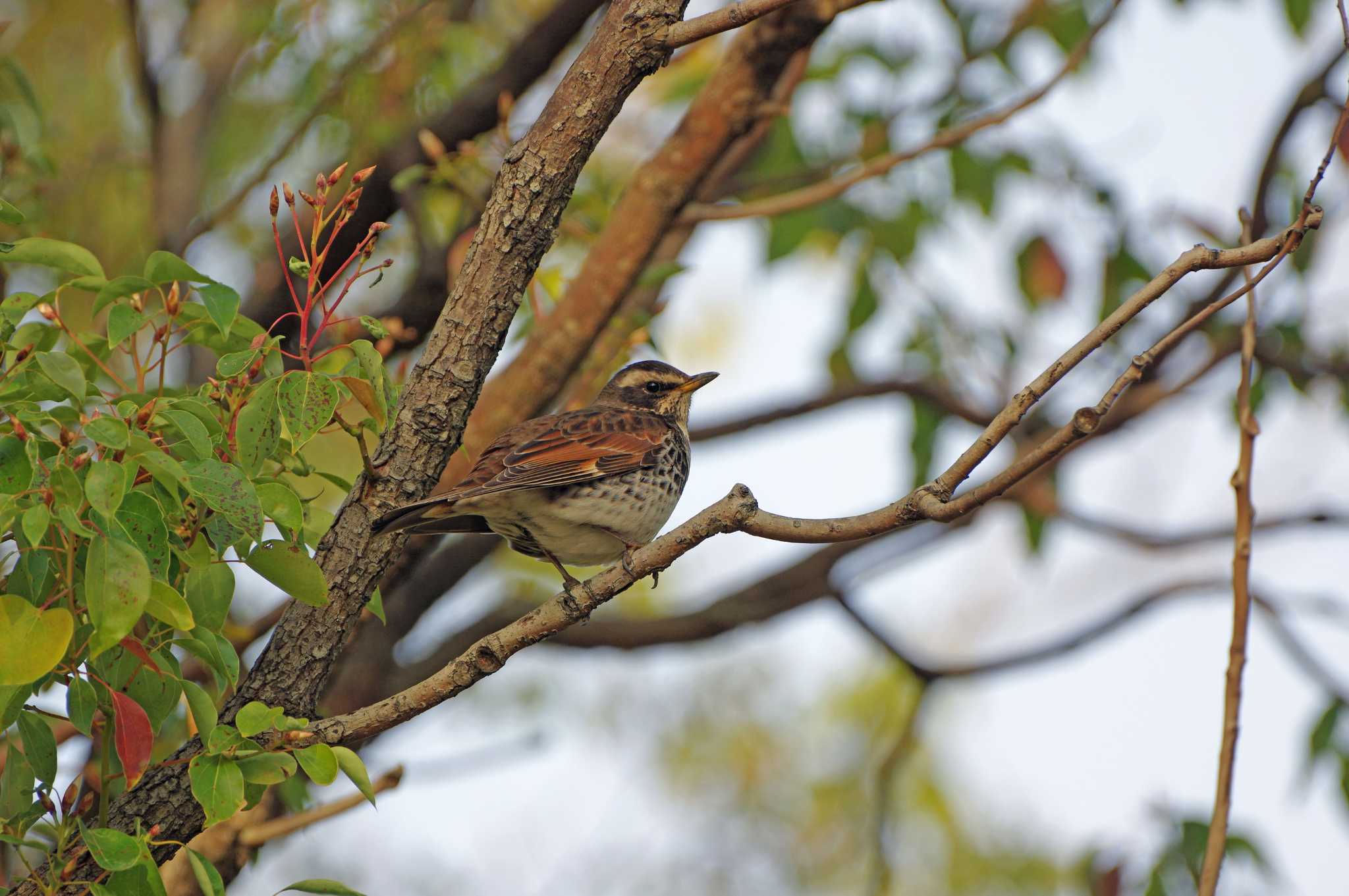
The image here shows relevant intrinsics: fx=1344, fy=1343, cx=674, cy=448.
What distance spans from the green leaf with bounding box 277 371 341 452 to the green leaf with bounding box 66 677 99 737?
74 cm

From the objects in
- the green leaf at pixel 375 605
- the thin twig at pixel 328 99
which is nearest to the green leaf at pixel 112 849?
the green leaf at pixel 375 605

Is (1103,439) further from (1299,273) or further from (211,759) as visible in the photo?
(211,759)

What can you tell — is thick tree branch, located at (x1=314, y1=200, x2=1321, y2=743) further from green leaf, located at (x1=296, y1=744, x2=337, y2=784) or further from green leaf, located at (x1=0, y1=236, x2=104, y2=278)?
green leaf, located at (x1=0, y1=236, x2=104, y2=278)

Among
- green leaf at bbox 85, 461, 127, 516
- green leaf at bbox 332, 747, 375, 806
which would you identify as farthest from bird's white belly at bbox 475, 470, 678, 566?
green leaf at bbox 85, 461, 127, 516

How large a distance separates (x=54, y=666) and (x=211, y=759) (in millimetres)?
426

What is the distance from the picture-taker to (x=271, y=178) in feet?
27.0

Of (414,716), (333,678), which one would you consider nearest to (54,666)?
(414,716)

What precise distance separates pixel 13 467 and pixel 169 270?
0.59 metres

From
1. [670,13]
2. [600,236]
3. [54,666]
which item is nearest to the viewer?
[54,666]

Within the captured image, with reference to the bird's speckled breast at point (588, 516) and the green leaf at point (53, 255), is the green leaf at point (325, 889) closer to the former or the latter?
the green leaf at point (53, 255)

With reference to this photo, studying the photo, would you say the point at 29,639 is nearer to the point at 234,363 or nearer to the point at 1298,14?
the point at 234,363

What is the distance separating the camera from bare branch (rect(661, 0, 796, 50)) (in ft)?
11.8

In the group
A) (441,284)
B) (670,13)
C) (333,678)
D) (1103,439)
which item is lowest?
(333,678)

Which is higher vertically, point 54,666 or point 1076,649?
point 1076,649
